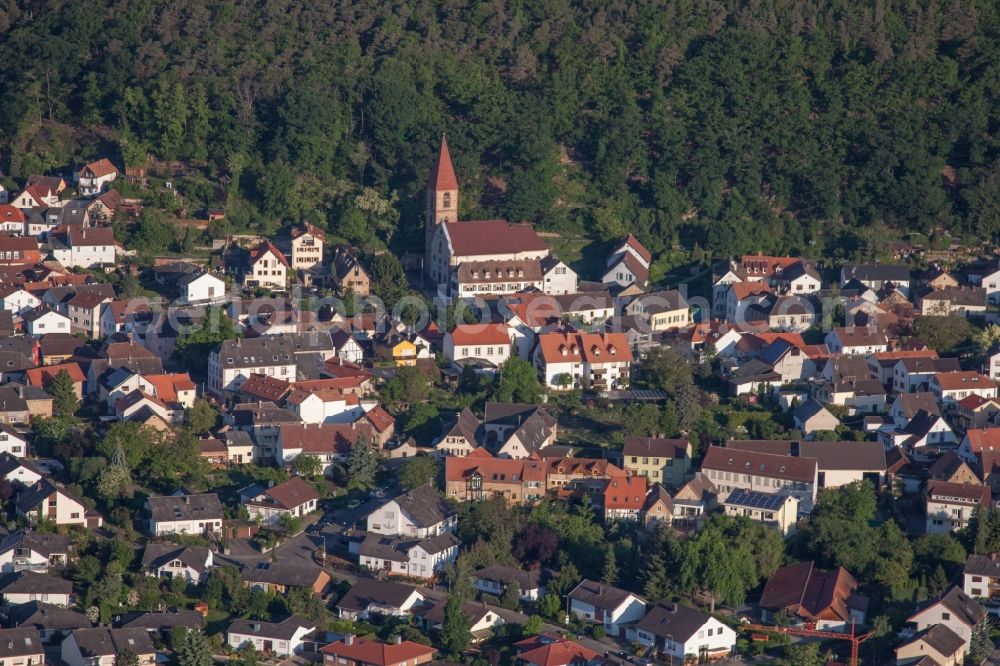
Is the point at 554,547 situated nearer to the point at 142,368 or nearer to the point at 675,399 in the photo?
the point at 675,399

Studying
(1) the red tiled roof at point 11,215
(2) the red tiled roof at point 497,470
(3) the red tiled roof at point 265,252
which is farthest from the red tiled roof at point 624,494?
(1) the red tiled roof at point 11,215

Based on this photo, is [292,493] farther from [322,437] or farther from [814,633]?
[814,633]

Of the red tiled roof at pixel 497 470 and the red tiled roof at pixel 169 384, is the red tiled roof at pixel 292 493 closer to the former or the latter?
the red tiled roof at pixel 497 470

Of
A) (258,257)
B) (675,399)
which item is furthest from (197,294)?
(675,399)

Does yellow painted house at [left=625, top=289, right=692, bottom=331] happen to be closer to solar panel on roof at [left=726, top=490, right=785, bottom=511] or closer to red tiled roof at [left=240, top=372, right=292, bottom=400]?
solar panel on roof at [left=726, top=490, right=785, bottom=511]

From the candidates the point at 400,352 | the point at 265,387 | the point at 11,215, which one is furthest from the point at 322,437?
the point at 11,215
